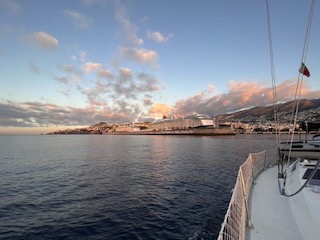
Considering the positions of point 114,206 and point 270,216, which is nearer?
point 270,216

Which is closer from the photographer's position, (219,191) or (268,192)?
(268,192)

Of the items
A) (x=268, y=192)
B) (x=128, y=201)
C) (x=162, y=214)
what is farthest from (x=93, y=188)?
(x=268, y=192)

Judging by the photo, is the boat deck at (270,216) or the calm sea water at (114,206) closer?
the boat deck at (270,216)

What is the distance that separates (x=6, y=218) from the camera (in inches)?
496

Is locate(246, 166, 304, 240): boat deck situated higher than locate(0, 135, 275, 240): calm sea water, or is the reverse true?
locate(246, 166, 304, 240): boat deck

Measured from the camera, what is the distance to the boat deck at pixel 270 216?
18.8 ft

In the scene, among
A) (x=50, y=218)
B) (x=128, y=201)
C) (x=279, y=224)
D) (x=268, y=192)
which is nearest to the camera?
(x=279, y=224)

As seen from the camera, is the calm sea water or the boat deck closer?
the boat deck

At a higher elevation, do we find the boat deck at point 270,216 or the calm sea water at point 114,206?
the boat deck at point 270,216

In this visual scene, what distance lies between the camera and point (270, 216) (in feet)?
22.4

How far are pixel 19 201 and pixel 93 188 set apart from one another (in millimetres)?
5321

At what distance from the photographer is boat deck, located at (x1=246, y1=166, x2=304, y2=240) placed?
572 centimetres

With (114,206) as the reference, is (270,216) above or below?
above

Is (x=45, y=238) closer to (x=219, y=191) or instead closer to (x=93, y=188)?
(x=93, y=188)
